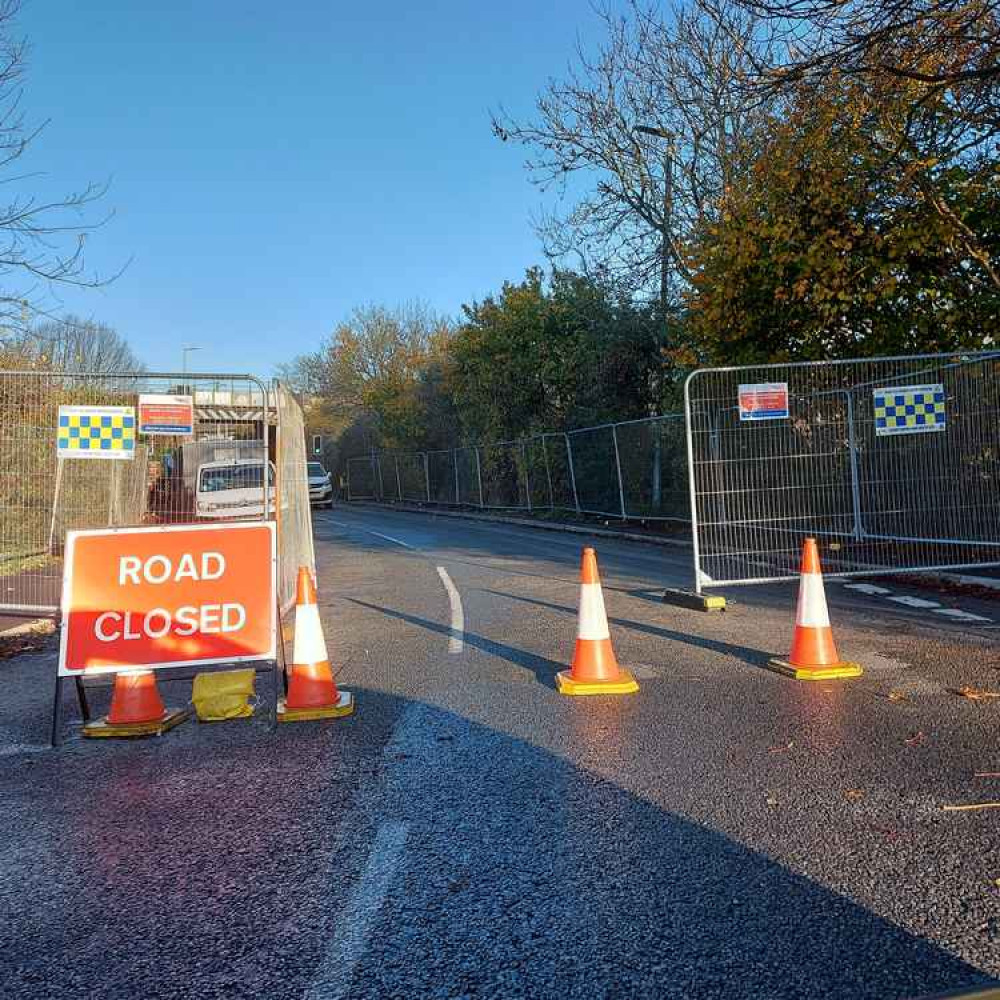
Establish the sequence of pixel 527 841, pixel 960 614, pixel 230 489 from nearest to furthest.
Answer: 1. pixel 527 841
2. pixel 960 614
3. pixel 230 489

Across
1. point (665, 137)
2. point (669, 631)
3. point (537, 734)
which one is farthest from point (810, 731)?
point (665, 137)

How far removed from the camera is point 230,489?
32.6ft

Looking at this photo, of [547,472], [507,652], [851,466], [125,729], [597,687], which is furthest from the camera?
[547,472]

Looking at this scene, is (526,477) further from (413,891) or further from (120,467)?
(413,891)

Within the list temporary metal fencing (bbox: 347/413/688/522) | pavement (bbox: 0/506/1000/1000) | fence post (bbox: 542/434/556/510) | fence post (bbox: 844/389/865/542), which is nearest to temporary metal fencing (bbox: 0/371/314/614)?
pavement (bbox: 0/506/1000/1000)

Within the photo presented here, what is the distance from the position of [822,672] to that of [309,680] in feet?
→ 11.4

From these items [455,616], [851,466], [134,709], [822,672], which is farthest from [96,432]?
[851,466]

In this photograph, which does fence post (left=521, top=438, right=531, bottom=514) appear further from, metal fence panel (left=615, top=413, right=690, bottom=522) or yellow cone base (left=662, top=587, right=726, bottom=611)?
yellow cone base (left=662, top=587, right=726, bottom=611)

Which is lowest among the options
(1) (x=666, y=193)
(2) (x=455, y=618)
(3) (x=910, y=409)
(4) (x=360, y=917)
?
(4) (x=360, y=917)

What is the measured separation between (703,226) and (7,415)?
1054 cm

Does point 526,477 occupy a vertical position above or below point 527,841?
above

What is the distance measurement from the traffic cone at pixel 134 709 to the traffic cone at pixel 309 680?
0.74 metres

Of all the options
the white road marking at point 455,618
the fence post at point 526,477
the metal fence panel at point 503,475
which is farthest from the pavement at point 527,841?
the metal fence panel at point 503,475

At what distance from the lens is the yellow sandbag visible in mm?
5551
